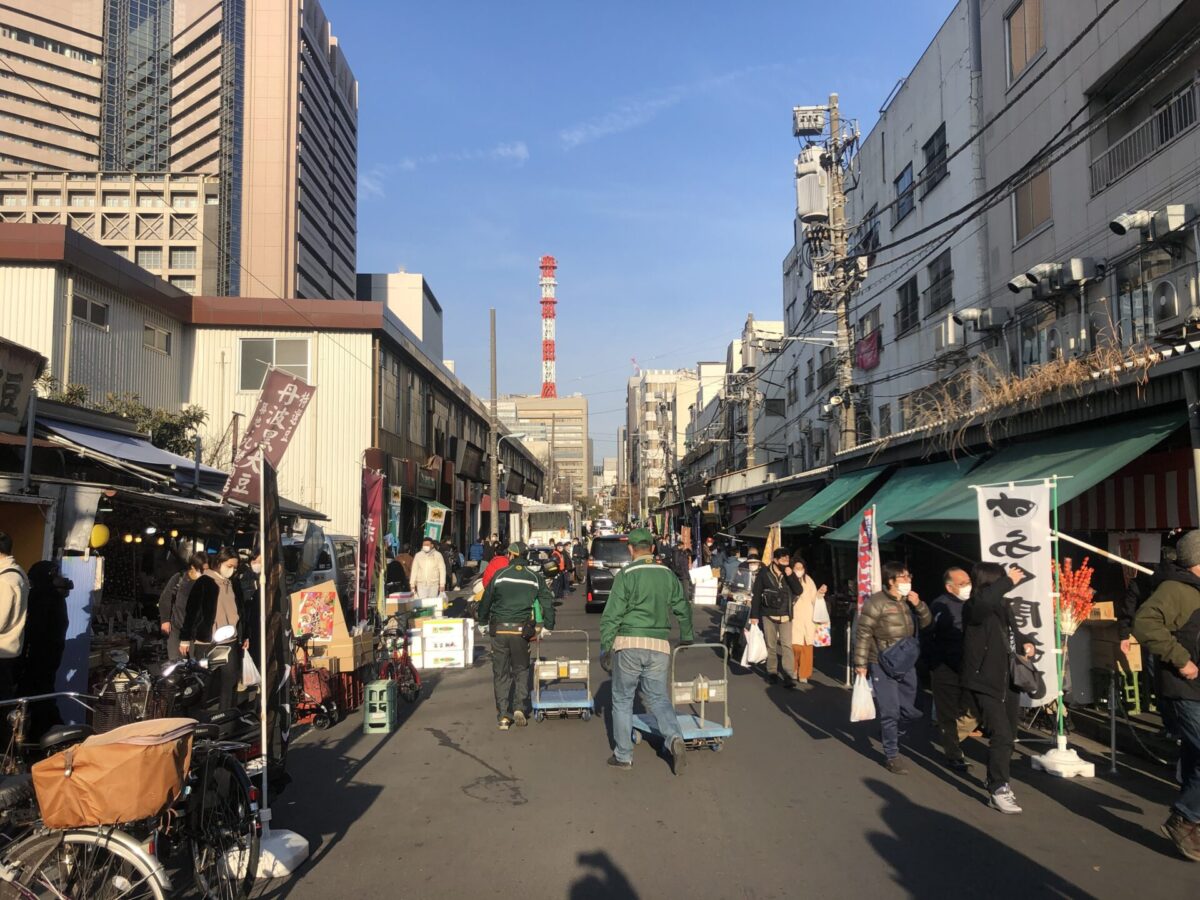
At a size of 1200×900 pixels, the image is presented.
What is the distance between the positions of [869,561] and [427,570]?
28.8 feet

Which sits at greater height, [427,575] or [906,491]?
[906,491]

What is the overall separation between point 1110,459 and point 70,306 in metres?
21.7

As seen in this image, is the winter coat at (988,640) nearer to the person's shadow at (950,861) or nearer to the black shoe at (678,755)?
the person's shadow at (950,861)

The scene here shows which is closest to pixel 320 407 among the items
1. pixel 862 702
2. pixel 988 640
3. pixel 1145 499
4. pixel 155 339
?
pixel 155 339

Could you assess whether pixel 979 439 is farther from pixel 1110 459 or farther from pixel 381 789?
pixel 381 789

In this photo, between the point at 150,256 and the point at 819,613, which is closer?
the point at 819,613

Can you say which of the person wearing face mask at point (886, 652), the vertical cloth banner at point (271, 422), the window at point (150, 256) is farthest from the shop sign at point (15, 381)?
the window at point (150, 256)

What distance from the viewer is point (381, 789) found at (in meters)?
6.96

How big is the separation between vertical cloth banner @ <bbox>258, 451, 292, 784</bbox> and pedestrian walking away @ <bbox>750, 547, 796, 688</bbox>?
6.72 meters

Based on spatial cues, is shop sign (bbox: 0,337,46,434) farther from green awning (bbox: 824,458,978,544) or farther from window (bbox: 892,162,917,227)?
window (bbox: 892,162,917,227)

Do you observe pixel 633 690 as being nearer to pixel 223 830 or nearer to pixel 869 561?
pixel 223 830

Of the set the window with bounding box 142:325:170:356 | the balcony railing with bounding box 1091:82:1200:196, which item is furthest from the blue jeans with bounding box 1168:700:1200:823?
the window with bounding box 142:325:170:356

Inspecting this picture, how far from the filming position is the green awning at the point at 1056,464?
326 inches

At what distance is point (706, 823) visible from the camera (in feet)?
19.7
